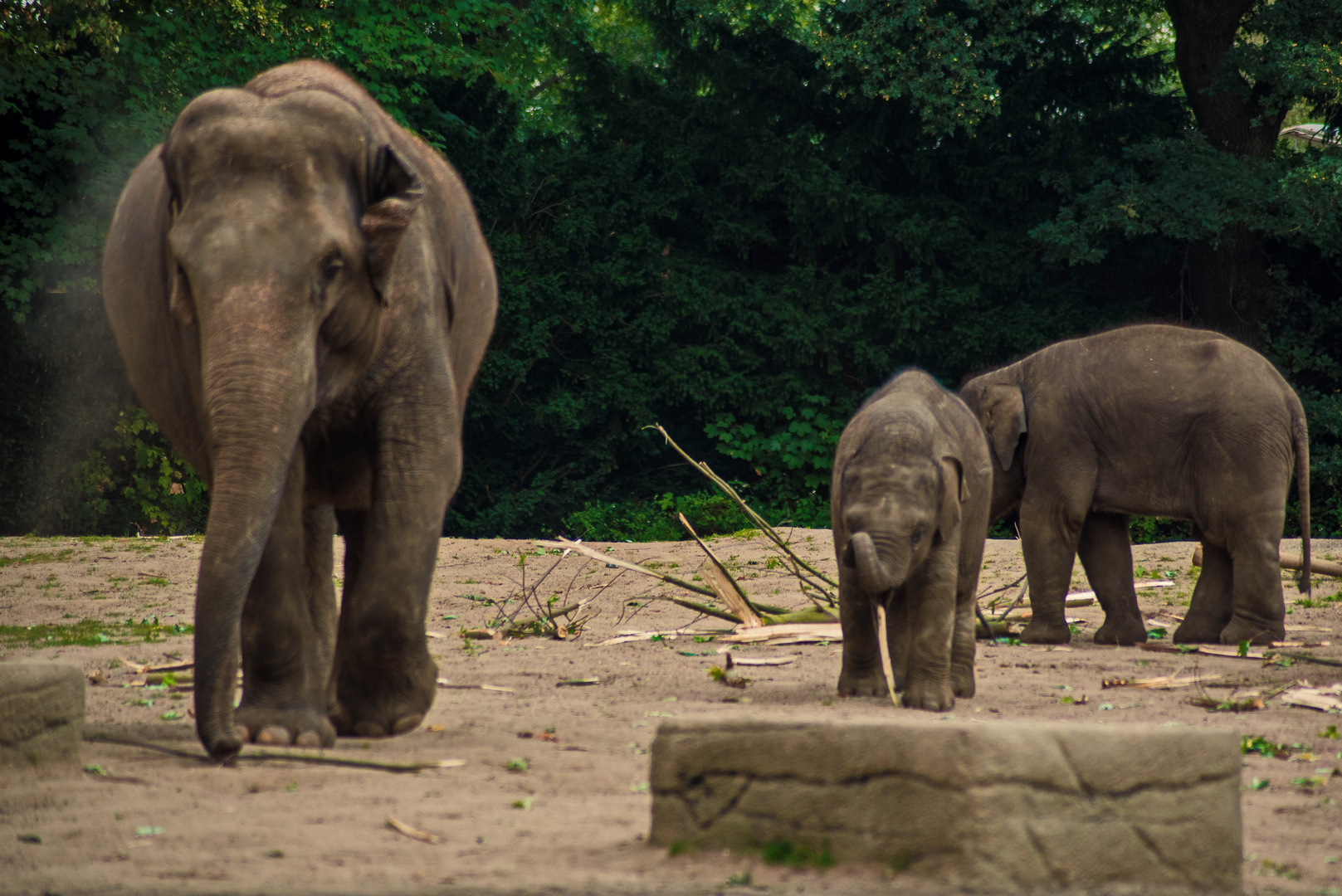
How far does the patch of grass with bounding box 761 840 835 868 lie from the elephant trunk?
1.67 meters

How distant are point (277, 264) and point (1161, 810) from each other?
2667 mm

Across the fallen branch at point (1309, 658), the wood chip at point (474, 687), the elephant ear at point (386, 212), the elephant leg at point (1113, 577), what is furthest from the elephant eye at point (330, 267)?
the elephant leg at point (1113, 577)

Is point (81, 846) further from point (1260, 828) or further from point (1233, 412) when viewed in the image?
point (1233, 412)

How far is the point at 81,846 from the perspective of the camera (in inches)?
117

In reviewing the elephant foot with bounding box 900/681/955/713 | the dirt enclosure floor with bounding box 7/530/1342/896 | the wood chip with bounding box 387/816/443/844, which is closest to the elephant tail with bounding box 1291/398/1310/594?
the dirt enclosure floor with bounding box 7/530/1342/896

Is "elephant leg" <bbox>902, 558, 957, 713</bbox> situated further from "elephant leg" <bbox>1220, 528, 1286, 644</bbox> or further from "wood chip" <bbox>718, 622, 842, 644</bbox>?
"elephant leg" <bbox>1220, 528, 1286, 644</bbox>

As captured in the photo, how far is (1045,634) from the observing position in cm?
851

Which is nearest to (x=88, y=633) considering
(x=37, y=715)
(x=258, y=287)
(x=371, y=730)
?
(x=371, y=730)

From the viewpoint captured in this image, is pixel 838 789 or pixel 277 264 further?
pixel 277 264

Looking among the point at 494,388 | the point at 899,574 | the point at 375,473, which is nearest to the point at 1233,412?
the point at 899,574

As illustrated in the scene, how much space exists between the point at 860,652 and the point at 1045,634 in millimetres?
3048

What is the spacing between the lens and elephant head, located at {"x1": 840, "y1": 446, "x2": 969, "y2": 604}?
5.27 m

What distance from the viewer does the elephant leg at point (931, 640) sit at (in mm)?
5535

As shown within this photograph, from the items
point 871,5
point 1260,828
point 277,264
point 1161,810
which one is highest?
point 871,5
